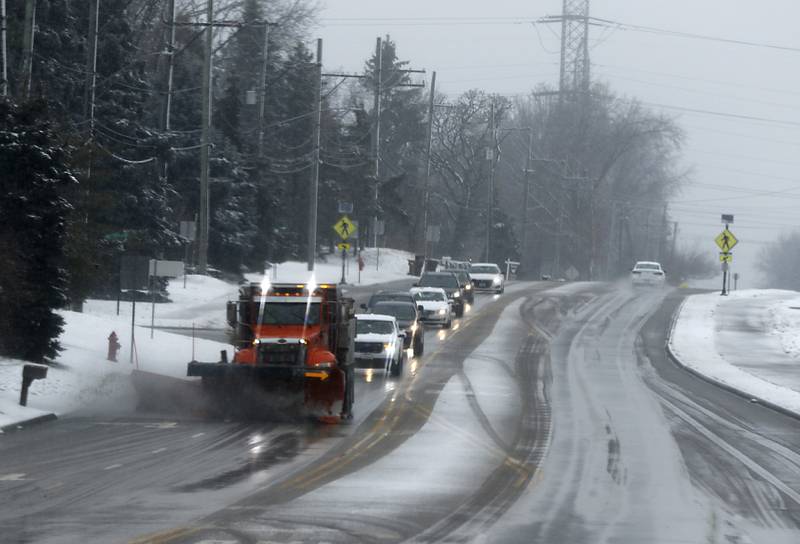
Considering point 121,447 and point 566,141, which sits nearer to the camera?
point 121,447

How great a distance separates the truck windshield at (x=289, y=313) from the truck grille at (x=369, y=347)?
8685 millimetres

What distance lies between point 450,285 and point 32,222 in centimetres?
2964

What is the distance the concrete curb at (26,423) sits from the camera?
21269 mm

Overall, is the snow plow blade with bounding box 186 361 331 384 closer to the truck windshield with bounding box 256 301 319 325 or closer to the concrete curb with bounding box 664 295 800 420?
the truck windshield with bounding box 256 301 319 325

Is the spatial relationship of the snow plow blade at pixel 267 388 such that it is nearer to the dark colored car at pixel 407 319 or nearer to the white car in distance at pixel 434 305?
the dark colored car at pixel 407 319

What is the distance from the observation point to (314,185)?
64.2 m

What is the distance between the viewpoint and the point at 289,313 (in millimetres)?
24656

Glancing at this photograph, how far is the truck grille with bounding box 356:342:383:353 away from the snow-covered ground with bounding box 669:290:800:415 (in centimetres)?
899

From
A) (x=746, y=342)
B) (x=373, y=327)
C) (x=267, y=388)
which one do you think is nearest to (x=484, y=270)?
(x=746, y=342)

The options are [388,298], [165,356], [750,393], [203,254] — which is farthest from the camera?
[203,254]

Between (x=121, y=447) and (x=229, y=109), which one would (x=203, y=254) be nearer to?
(x=229, y=109)

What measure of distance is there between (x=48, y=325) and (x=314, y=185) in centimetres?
3719

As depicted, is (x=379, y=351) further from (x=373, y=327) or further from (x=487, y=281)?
(x=487, y=281)

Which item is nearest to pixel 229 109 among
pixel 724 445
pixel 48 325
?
pixel 48 325
